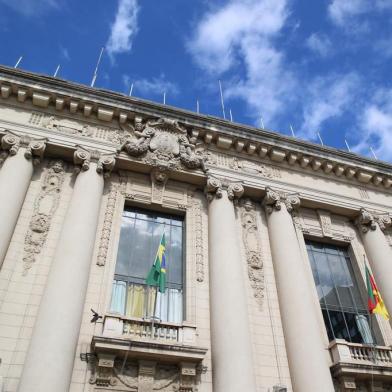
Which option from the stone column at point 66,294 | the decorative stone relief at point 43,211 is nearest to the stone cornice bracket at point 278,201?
the stone column at point 66,294

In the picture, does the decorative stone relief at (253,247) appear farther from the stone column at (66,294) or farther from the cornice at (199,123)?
the stone column at (66,294)

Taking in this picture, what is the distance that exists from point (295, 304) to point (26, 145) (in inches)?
424

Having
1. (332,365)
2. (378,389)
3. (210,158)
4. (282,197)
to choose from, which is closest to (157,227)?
(210,158)

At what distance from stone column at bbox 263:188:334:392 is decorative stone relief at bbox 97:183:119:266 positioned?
6102 mm

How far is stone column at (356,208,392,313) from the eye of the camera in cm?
1501

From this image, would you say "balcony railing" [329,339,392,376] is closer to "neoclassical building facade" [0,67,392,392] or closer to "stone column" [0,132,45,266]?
"neoclassical building facade" [0,67,392,392]

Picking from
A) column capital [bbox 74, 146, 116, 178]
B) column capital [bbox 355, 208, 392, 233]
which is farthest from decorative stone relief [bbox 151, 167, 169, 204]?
column capital [bbox 355, 208, 392, 233]

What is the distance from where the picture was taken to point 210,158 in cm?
1647

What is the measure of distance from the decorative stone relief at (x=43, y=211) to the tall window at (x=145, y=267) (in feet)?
8.26

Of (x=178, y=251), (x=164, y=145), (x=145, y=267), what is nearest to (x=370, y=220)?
(x=178, y=251)

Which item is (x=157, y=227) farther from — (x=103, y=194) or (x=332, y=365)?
(x=332, y=365)

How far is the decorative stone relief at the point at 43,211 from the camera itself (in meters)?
11.9

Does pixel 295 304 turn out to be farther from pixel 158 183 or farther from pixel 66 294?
pixel 66 294

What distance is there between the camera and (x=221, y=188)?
1545 centimetres
